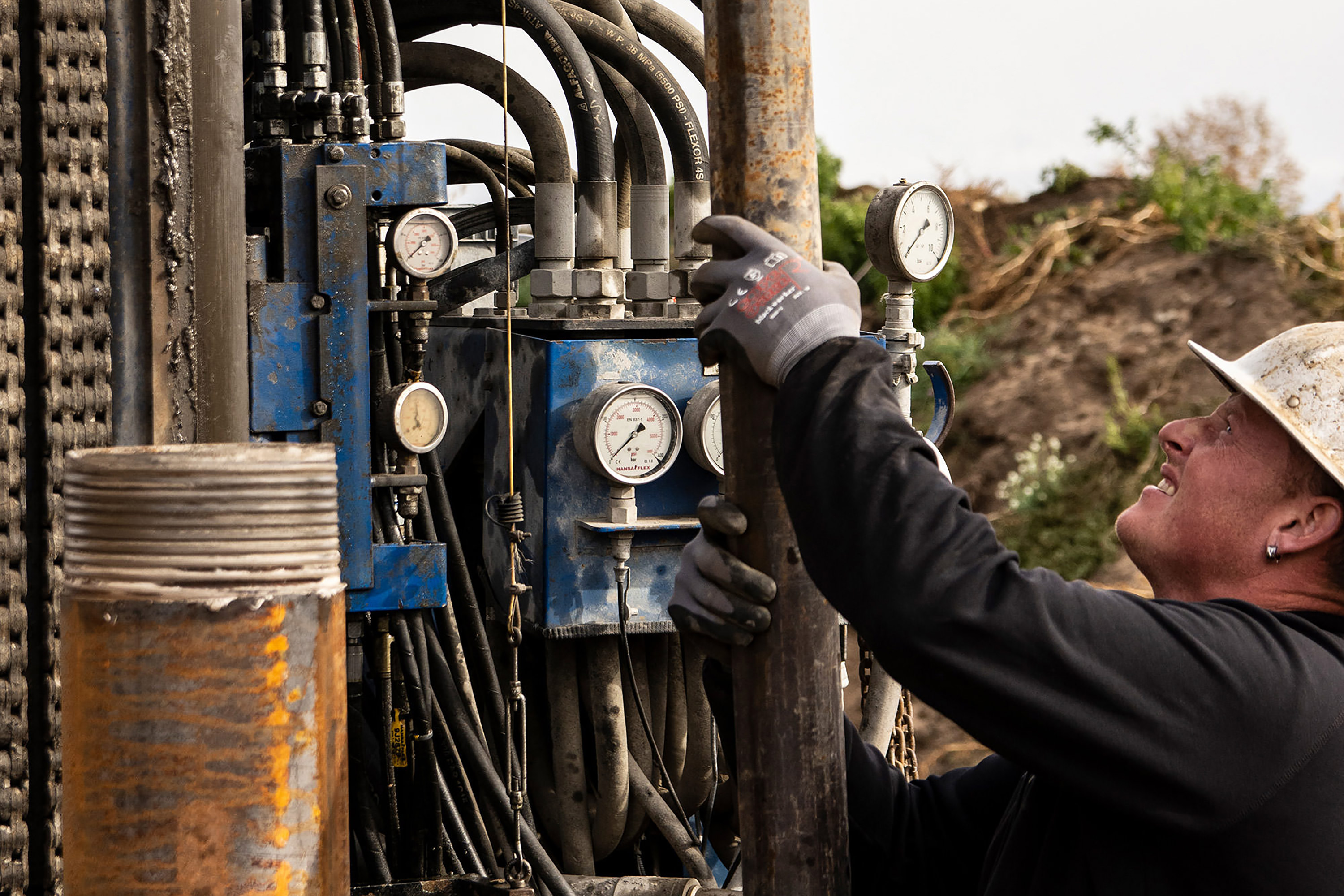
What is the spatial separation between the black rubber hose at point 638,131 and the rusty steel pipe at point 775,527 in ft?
6.54

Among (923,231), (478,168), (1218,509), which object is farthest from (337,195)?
(1218,509)

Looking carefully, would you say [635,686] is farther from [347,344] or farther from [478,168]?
[478,168]

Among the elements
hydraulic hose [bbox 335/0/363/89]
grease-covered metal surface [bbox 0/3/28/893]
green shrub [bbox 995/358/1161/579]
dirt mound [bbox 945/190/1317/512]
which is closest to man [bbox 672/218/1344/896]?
grease-covered metal surface [bbox 0/3/28/893]

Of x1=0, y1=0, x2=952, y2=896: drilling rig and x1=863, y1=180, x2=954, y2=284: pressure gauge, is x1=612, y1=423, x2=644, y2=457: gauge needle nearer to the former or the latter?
x1=0, y1=0, x2=952, y2=896: drilling rig

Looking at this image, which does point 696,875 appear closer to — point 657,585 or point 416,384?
point 657,585

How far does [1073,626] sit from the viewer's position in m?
1.38

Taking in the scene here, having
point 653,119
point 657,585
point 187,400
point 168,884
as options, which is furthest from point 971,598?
point 653,119

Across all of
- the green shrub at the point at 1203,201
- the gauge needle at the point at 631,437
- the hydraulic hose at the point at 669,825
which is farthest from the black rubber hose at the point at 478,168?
the green shrub at the point at 1203,201

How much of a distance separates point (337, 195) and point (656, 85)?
1017 mm

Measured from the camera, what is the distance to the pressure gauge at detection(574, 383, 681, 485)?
313 centimetres

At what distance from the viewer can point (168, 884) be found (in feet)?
4.45

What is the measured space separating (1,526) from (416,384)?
895 mm

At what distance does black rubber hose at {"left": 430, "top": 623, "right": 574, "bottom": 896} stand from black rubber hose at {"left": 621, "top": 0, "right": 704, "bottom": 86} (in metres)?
1.92

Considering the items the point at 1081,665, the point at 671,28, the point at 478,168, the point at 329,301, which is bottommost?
the point at 1081,665
